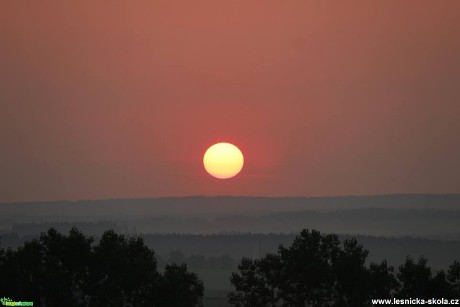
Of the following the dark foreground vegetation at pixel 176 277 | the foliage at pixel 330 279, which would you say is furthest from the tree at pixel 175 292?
the foliage at pixel 330 279

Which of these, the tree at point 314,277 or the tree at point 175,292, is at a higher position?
the tree at point 314,277

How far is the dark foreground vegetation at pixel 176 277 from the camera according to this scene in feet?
274

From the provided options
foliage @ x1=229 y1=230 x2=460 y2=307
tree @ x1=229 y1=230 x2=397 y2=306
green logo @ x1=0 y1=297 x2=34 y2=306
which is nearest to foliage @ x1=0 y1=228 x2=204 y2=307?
green logo @ x1=0 y1=297 x2=34 y2=306

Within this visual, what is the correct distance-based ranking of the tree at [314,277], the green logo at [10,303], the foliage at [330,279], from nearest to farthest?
1. the green logo at [10,303]
2. the foliage at [330,279]
3. the tree at [314,277]

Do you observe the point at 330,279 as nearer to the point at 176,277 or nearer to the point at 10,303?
the point at 176,277

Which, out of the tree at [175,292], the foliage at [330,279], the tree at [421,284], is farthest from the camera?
the foliage at [330,279]

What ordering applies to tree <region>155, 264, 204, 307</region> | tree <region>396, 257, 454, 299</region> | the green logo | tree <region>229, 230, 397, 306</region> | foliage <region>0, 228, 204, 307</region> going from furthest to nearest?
1. tree <region>229, 230, 397, 306</region>
2. foliage <region>0, 228, 204, 307</region>
3. tree <region>155, 264, 204, 307</region>
4. tree <region>396, 257, 454, 299</region>
5. the green logo

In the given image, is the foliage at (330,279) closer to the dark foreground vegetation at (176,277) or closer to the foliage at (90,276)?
the dark foreground vegetation at (176,277)

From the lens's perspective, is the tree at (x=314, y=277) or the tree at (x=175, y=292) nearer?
the tree at (x=175, y=292)

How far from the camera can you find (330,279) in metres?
89.2

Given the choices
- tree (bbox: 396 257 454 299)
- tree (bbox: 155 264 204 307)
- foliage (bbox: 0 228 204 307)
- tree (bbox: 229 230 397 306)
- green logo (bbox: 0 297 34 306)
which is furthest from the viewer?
tree (bbox: 229 230 397 306)

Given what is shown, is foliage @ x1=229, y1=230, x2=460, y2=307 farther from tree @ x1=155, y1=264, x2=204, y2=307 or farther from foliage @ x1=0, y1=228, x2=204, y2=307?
tree @ x1=155, y1=264, x2=204, y2=307

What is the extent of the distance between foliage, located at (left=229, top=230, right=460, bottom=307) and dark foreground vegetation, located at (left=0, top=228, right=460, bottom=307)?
0.28ft

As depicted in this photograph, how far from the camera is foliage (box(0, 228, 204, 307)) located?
274 feet
